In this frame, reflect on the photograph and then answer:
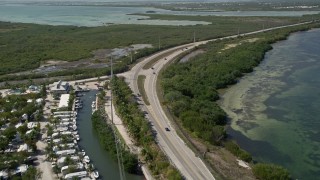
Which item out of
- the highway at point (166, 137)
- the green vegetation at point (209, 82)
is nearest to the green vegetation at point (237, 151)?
the green vegetation at point (209, 82)

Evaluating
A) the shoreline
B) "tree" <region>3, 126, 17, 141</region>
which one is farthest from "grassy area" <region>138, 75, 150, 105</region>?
"tree" <region>3, 126, 17, 141</region>

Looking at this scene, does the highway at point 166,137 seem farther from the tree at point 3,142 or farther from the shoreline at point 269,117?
the tree at point 3,142

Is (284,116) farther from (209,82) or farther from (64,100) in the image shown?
(64,100)

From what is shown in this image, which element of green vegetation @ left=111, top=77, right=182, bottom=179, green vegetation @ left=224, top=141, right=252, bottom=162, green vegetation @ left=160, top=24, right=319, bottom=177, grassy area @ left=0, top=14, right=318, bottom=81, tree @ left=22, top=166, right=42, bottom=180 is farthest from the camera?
grassy area @ left=0, top=14, right=318, bottom=81

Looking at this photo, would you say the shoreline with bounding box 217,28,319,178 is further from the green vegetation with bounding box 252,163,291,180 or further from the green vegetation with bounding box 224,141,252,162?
the green vegetation with bounding box 252,163,291,180

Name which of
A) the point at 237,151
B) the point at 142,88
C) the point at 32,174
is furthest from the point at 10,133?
the point at 237,151

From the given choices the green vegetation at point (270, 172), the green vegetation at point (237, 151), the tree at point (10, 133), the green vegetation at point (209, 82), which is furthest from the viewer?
the green vegetation at point (209, 82)

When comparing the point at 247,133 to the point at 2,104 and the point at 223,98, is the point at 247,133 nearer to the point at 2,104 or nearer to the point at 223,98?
the point at 223,98
